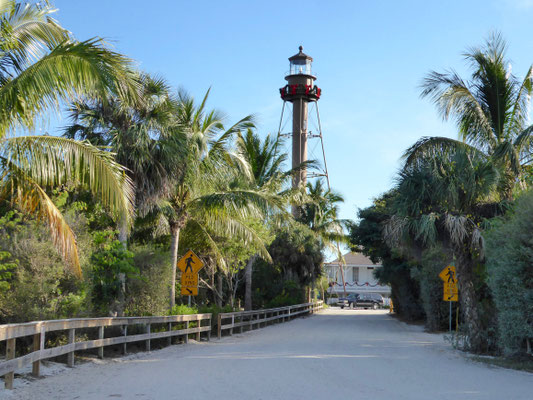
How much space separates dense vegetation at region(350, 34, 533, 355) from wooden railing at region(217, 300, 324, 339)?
7.77 meters

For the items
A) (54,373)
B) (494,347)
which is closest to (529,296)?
(494,347)

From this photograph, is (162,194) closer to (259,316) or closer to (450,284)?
(450,284)

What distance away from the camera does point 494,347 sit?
1584 cm

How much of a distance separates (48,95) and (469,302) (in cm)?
1202

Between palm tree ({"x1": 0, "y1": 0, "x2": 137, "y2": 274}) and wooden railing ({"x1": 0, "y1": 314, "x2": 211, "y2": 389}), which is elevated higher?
palm tree ({"x1": 0, "y1": 0, "x2": 137, "y2": 274})

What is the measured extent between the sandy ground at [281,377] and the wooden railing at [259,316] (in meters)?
6.69

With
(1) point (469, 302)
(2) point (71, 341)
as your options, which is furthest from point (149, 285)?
(1) point (469, 302)

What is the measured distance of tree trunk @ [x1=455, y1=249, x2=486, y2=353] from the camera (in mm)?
16016

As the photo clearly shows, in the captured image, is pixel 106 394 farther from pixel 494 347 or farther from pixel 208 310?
pixel 208 310

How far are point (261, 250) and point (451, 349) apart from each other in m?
9.21

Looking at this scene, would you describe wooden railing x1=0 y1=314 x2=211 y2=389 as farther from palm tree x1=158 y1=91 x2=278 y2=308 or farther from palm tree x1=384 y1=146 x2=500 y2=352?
palm tree x1=384 y1=146 x2=500 y2=352

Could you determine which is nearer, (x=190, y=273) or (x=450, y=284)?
(x=190, y=273)

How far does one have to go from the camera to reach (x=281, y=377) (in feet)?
34.0

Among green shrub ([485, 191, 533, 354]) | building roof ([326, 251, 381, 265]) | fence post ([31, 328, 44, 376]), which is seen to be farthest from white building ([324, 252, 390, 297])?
fence post ([31, 328, 44, 376])
